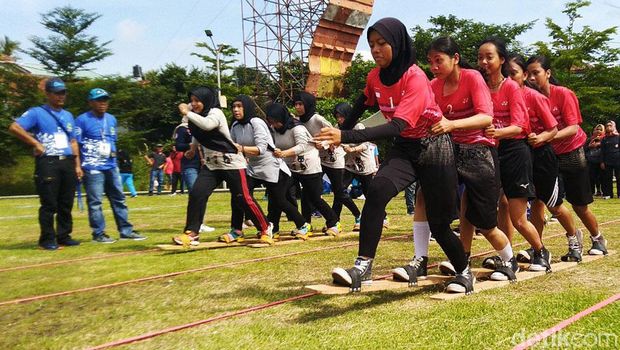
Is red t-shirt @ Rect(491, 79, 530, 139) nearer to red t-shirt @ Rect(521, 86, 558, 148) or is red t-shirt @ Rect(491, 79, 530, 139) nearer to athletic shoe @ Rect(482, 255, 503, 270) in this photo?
red t-shirt @ Rect(521, 86, 558, 148)

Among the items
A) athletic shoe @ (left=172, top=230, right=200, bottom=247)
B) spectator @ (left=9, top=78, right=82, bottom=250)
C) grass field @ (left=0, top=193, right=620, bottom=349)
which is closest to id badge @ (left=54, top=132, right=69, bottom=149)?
spectator @ (left=9, top=78, right=82, bottom=250)

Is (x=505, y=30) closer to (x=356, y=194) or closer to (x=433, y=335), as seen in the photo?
(x=356, y=194)

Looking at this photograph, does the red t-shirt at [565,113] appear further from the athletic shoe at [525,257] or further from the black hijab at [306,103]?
the black hijab at [306,103]

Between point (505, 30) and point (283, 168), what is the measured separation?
42.9 metres

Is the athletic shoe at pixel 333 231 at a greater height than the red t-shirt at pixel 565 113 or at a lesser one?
lesser

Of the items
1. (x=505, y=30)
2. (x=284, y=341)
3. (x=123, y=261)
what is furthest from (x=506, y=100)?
(x=505, y=30)

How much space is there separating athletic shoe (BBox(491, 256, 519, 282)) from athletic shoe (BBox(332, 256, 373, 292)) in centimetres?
146

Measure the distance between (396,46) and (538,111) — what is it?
215 centimetres

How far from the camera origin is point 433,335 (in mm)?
3197

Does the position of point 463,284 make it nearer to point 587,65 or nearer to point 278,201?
point 278,201

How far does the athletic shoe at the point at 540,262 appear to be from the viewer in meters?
5.15


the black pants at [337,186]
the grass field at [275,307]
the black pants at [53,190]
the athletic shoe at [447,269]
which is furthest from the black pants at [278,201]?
the athletic shoe at [447,269]

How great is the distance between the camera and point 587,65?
3434 cm

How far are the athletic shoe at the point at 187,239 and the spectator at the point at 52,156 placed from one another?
6.38 feet
